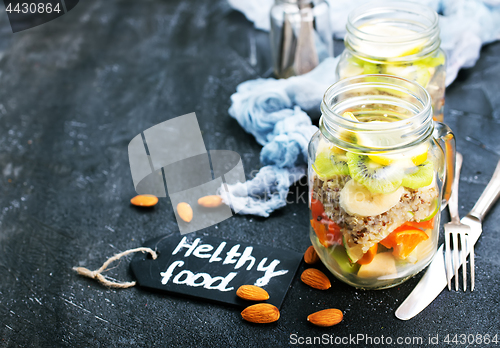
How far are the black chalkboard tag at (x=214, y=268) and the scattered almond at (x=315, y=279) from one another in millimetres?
24

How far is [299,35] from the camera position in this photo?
1293 mm

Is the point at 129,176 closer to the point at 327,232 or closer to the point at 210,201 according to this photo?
the point at 210,201

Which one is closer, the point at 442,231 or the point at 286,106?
the point at 442,231

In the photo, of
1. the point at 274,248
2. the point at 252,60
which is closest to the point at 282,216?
the point at 274,248

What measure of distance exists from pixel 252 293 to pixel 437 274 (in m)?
0.32

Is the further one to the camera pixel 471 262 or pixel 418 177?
pixel 471 262

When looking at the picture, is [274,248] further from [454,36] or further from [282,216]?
[454,36]

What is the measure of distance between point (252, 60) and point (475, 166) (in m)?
0.78

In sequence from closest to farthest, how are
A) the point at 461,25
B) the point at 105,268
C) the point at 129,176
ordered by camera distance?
the point at 105,268 < the point at 129,176 < the point at 461,25

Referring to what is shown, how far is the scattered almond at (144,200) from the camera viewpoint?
38.3 inches

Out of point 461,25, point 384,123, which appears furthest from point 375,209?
point 461,25

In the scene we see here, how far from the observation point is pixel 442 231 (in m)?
0.86

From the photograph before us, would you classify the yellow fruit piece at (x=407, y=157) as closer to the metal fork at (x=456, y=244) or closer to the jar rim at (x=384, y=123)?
the jar rim at (x=384, y=123)

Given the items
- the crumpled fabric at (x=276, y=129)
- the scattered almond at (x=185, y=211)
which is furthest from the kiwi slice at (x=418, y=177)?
the scattered almond at (x=185, y=211)
